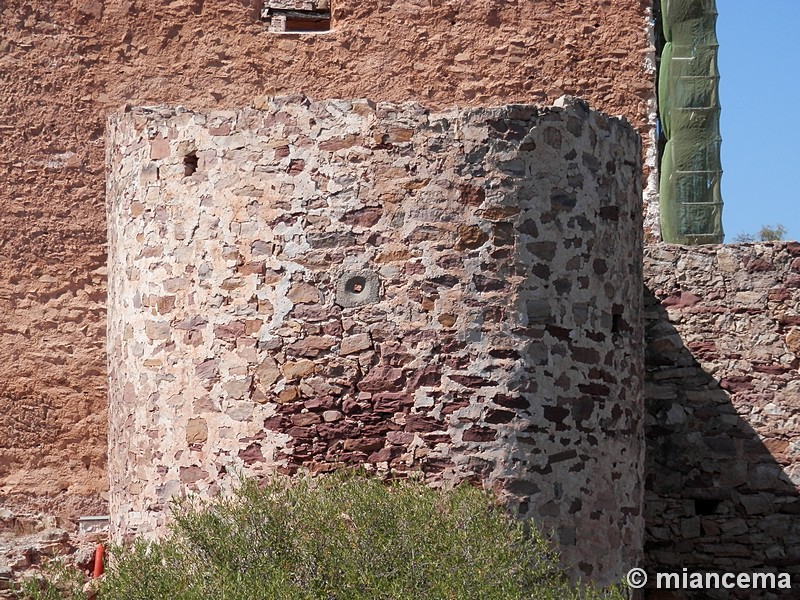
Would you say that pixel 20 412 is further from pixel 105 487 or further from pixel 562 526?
pixel 562 526

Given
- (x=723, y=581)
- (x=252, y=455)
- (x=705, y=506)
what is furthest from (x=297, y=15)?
(x=723, y=581)

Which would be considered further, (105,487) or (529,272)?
(105,487)

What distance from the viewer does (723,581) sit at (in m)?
9.26

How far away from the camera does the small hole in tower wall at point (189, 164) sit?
7575 mm

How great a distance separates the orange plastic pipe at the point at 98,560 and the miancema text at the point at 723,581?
3.43 meters

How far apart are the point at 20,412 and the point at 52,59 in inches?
93.8

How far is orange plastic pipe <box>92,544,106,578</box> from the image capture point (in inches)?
344

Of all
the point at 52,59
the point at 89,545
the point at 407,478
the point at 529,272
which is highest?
the point at 52,59

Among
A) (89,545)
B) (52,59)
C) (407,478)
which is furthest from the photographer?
(52,59)

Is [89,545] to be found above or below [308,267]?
below

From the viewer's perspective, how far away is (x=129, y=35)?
9.94 m

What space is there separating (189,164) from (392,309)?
1371 mm

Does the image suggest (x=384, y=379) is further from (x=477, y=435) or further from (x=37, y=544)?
(x=37, y=544)

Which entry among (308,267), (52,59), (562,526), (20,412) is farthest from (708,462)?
(52,59)
